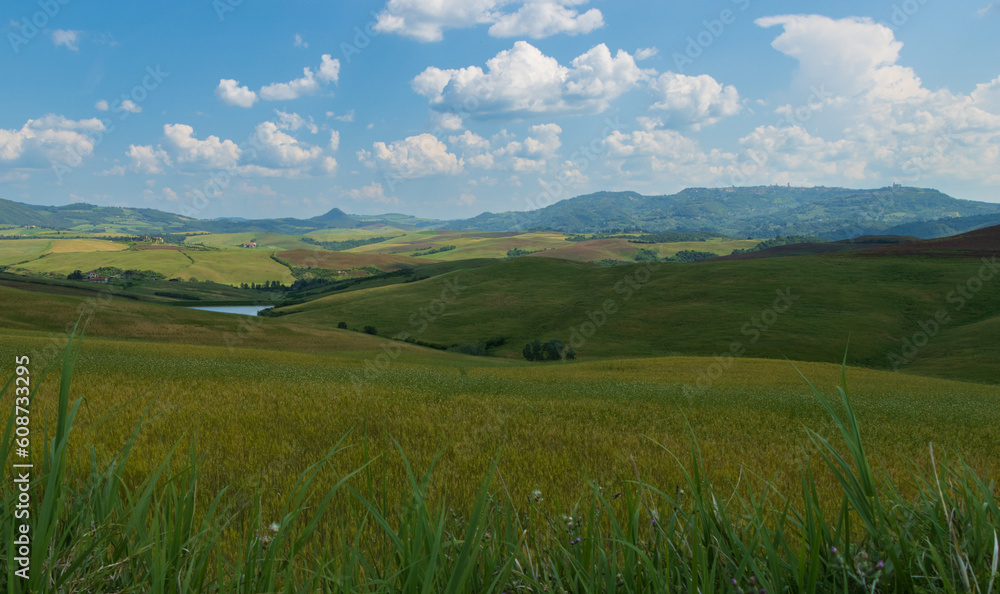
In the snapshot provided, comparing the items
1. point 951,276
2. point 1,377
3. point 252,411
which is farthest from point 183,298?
point 951,276

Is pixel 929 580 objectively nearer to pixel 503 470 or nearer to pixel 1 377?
pixel 503 470

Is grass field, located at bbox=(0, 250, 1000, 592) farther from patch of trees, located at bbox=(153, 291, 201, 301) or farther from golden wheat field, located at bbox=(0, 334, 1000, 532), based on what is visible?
patch of trees, located at bbox=(153, 291, 201, 301)

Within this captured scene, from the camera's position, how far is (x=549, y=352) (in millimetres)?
77062

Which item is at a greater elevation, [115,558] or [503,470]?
[115,558]

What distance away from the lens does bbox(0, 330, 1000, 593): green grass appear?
2.33 m

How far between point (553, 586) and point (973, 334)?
92254mm

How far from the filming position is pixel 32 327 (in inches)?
2411

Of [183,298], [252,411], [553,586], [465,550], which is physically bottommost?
[183,298]

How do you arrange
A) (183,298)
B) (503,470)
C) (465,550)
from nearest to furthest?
(465,550) < (503,470) < (183,298)

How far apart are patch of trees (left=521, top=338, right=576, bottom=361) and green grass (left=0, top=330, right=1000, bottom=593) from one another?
199 ft

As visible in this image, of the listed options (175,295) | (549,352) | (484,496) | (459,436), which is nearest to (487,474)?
(484,496)

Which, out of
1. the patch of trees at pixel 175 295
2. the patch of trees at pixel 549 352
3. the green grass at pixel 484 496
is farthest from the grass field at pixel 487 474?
the patch of trees at pixel 175 295

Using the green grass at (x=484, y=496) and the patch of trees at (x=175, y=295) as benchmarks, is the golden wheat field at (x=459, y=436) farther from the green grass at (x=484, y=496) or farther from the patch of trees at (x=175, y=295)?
the patch of trees at (x=175, y=295)

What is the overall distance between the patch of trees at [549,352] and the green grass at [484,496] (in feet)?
199
